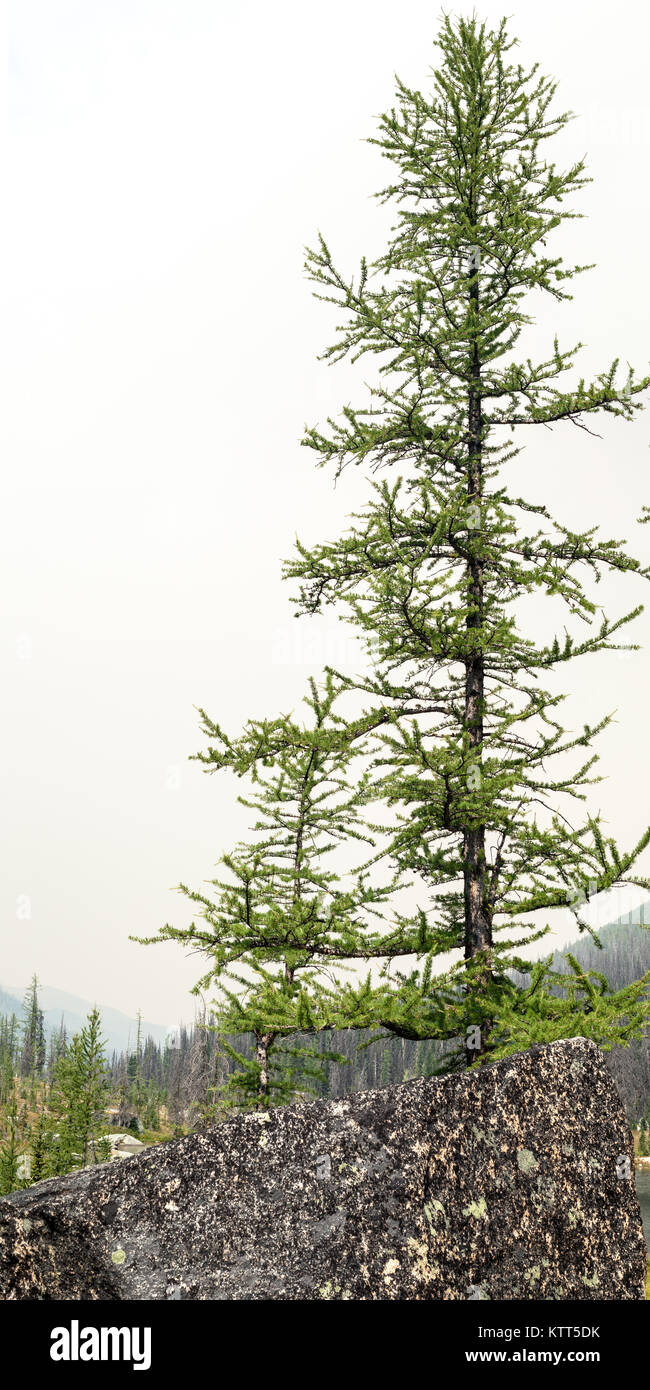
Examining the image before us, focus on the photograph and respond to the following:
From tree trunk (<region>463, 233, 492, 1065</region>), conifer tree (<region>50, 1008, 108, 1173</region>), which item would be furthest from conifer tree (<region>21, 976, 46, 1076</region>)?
tree trunk (<region>463, 233, 492, 1065</region>)

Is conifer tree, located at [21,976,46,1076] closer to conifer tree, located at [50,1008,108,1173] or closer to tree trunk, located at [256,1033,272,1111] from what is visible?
conifer tree, located at [50,1008,108,1173]

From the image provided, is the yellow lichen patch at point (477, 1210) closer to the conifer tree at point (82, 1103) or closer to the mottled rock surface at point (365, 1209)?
the mottled rock surface at point (365, 1209)

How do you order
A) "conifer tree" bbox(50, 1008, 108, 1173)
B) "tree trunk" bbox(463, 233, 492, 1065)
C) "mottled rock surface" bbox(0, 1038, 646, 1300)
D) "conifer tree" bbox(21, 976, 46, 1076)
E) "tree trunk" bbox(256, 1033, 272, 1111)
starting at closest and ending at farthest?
"mottled rock surface" bbox(0, 1038, 646, 1300) → "tree trunk" bbox(463, 233, 492, 1065) → "tree trunk" bbox(256, 1033, 272, 1111) → "conifer tree" bbox(50, 1008, 108, 1173) → "conifer tree" bbox(21, 976, 46, 1076)

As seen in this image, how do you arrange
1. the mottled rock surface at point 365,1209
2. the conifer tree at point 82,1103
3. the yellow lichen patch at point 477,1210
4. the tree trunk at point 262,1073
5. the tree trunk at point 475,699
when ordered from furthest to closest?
the conifer tree at point 82,1103 < the tree trunk at point 262,1073 < the tree trunk at point 475,699 < the yellow lichen patch at point 477,1210 < the mottled rock surface at point 365,1209

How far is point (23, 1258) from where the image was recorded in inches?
199

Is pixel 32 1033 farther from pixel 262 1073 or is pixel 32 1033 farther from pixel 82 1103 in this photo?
pixel 262 1073

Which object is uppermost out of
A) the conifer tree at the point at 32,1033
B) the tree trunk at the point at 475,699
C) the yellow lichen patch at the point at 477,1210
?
the tree trunk at the point at 475,699

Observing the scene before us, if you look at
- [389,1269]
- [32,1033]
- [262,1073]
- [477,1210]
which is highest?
[477,1210]

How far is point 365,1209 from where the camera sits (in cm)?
523

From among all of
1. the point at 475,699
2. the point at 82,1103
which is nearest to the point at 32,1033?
the point at 82,1103

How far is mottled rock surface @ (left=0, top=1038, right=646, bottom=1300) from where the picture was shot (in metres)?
5.02

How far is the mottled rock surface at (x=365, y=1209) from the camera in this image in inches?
198

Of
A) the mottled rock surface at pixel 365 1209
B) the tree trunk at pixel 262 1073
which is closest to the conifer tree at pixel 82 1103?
the tree trunk at pixel 262 1073
